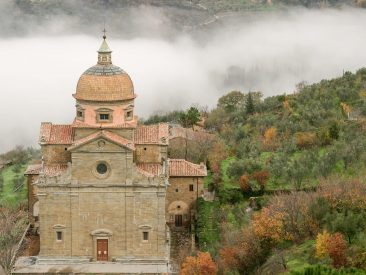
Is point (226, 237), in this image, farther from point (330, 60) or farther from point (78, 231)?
point (330, 60)

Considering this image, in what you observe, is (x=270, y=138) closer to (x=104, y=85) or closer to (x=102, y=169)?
(x=104, y=85)

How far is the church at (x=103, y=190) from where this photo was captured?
147 feet

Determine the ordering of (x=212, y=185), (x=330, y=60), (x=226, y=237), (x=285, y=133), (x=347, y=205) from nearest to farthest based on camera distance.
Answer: (x=347, y=205), (x=226, y=237), (x=212, y=185), (x=285, y=133), (x=330, y=60)

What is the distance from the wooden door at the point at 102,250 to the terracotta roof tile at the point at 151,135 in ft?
21.2

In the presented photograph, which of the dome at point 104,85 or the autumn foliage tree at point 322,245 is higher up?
the dome at point 104,85

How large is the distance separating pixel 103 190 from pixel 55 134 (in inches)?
191

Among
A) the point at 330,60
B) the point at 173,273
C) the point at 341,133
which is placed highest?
the point at 330,60

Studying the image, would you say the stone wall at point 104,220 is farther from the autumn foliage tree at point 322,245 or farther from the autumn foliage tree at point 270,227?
the autumn foliage tree at point 322,245

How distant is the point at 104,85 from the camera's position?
4556cm

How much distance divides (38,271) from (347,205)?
18429mm

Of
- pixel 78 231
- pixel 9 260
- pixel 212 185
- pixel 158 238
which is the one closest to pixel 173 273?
pixel 158 238

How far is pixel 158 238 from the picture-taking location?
150ft

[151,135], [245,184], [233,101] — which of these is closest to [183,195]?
[245,184]

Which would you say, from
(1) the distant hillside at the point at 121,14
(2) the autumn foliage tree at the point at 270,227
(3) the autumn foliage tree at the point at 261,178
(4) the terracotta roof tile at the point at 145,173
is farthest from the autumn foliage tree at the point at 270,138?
(1) the distant hillside at the point at 121,14
